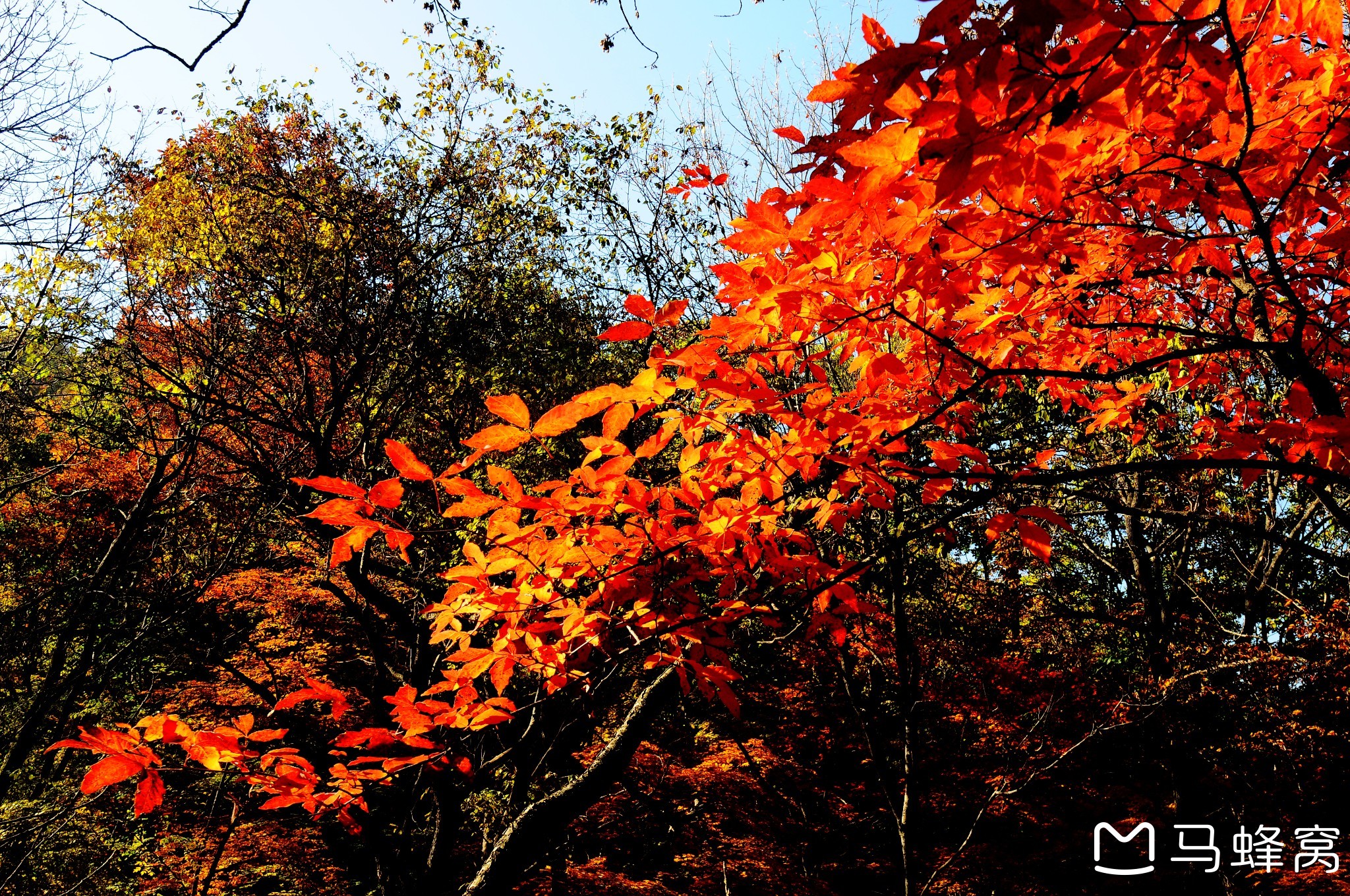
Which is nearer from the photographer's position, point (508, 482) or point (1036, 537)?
point (508, 482)

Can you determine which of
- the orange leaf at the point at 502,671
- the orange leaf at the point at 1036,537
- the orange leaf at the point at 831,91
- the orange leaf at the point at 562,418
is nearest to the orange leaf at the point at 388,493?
the orange leaf at the point at 562,418

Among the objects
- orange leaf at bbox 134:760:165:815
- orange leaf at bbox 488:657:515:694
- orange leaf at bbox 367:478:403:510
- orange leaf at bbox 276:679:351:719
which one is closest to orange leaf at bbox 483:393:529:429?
orange leaf at bbox 367:478:403:510

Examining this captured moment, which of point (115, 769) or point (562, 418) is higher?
point (562, 418)

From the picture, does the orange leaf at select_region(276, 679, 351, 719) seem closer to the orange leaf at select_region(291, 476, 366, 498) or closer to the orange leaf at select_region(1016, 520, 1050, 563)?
the orange leaf at select_region(291, 476, 366, 498)

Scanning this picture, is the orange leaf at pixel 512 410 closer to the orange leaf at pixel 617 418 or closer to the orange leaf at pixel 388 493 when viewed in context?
the orange leaf at pixel 617 418

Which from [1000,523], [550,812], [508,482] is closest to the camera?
[508,482]

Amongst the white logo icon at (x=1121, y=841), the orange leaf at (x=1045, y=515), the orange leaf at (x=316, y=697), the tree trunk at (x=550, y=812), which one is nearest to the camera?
the orange leaf at (x=1045, y=515)

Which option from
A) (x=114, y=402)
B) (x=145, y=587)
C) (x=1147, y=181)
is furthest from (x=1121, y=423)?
(x=145, y=587)

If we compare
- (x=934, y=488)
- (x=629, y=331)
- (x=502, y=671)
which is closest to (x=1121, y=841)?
(x=934, y=488)

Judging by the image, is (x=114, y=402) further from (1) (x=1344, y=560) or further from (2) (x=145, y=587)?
(1) (x=1344, y=560)

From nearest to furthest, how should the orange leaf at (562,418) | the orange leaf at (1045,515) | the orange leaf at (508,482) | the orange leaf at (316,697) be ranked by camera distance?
the orange leaf at (562,418) < the orange leaf at (508,482) < the orange leaf at (1045,515) < the orange leaf at (316,697)

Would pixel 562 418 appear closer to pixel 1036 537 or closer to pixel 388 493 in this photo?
pixel 388 493

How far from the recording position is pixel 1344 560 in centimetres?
210

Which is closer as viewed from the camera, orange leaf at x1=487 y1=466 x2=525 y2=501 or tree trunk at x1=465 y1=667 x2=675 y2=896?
orange leaf at x1=487 y1=466 x2=525 y2=501
